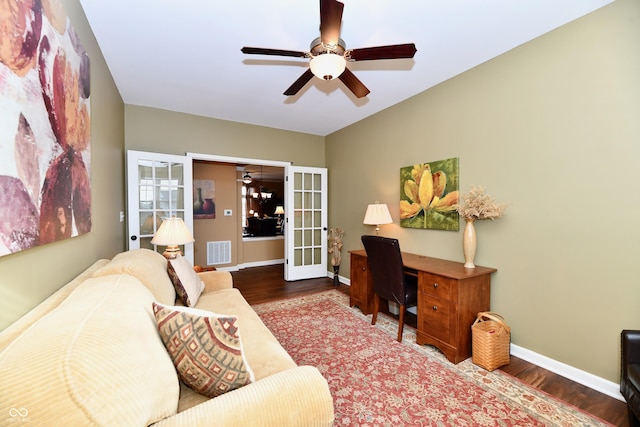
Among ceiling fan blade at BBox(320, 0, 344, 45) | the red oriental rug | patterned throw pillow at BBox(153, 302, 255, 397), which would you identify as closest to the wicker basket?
the red oriental rug

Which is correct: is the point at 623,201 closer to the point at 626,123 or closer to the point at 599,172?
the point at 599,172

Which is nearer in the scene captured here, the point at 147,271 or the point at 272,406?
the point at 272,406

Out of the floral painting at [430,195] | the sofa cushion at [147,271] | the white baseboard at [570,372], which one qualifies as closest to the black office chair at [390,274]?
the floral painting at [430,195]

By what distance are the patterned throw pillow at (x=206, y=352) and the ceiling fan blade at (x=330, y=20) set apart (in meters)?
1.72

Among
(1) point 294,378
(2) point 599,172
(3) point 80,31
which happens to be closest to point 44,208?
(1) point 294,378

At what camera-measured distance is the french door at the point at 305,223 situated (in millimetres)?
4629

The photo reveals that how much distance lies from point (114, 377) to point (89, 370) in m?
0.07

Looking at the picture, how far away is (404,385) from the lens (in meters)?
1.91

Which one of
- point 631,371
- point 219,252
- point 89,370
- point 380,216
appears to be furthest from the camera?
point 219,252

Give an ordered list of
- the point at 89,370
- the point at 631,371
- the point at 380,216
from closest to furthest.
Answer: the point at 89,370 < the point at 631,371 < the point at 380,216

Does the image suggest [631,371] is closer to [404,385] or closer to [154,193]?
[404,385]

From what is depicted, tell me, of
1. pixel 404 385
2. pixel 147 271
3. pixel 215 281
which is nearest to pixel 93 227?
pixel 147 271

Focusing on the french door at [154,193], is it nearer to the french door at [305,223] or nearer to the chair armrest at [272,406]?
the french door at [305,223]

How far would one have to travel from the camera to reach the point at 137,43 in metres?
2.25
